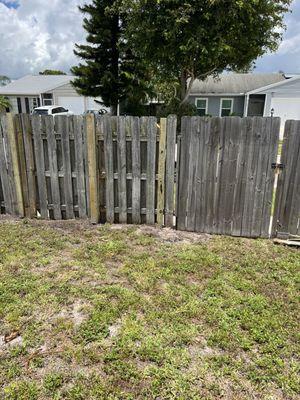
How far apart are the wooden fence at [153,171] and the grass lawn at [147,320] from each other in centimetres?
56

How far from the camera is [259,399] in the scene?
2.09m

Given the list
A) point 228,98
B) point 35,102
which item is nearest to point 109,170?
point 228,98

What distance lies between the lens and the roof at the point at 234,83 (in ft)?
86.0

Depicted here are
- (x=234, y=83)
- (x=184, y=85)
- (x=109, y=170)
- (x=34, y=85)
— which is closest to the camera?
(x=109, y=170)

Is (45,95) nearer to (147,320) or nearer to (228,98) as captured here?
(228,98)

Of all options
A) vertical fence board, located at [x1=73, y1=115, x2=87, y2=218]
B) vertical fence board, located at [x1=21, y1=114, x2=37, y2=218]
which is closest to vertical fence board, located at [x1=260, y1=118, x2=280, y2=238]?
vertical fence board, located at [x1=73, y1=115, x2=87, y2=218]

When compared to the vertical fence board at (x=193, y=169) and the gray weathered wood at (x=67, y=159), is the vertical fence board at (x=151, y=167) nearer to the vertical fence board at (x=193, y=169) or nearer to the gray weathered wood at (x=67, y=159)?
the vertical fence board at (x=193, y=169)

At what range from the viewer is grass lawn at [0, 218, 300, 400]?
2.20m

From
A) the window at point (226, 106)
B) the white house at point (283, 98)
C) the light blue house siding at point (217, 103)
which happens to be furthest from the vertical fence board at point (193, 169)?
the window at point (226, 106)

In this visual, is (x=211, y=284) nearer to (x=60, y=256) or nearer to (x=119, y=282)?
(x=119, y=282)

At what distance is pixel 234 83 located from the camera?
1085 inches

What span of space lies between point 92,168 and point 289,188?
8.89ft

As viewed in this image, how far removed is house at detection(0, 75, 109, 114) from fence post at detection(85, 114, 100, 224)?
26084 mm

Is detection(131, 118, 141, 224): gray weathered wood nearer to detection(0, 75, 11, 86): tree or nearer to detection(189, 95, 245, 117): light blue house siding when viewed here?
detection(189, 95, 245, 117): light blue house siding
